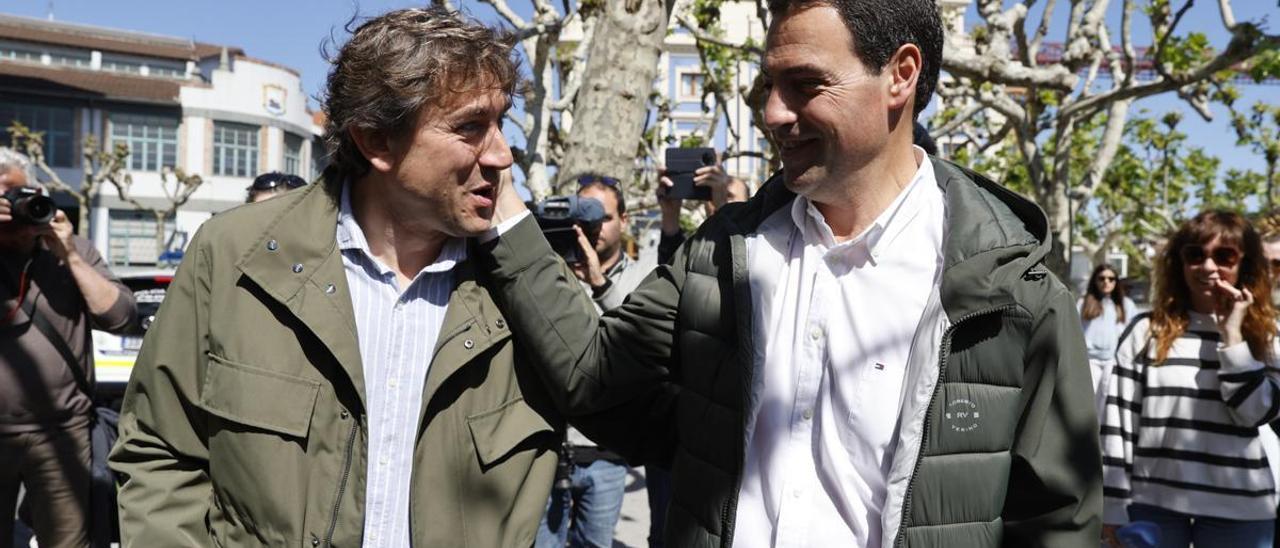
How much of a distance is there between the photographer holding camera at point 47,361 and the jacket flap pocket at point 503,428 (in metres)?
2.80

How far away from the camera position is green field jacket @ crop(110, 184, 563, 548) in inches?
82.0

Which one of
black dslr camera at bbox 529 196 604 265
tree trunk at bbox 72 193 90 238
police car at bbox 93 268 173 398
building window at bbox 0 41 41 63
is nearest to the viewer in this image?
black dslr camera at bbox 529 196 604 265

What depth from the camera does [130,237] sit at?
40.8m

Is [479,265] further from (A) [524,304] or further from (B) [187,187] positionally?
(B) [187,187]

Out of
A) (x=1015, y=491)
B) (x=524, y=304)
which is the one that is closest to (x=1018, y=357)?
(x=1015, y=491)

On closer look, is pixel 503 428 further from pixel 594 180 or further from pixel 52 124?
pixel 52 124

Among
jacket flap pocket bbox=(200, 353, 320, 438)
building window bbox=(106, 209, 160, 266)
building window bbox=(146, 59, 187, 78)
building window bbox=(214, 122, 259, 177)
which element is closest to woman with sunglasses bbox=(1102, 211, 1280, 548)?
jacket flap pocket bbox=(200, 353, 320, 438)

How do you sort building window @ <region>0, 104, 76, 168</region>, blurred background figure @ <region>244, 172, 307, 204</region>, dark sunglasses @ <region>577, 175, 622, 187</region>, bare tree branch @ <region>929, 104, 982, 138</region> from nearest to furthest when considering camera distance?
dark sunglasses @ <region>577, 175, 622, 187</region> → blurred background figure @ <region>244, 172, 307, 204</region> → bare tree branch @ <region>929, 104, 982, 138</region> → building window @ <region>0, 104, 76, 168</region>

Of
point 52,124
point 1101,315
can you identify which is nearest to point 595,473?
point 1101,315

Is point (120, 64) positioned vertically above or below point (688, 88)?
above

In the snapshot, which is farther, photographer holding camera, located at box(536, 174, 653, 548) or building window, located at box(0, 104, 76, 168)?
building window, located at box(0, 104, 76, 168)

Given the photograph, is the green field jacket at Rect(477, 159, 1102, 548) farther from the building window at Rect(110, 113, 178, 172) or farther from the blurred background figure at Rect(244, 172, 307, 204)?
the building window at Rect(110, 113, 178, 172)

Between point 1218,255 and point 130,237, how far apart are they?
43.3 metres

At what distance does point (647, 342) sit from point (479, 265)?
0.44 metres
